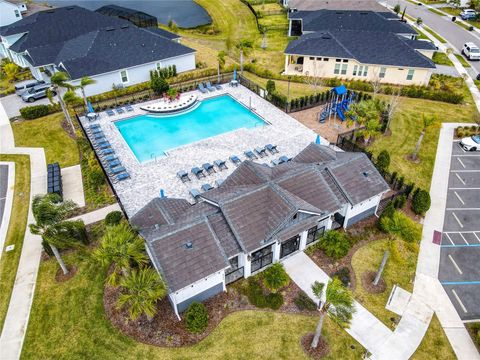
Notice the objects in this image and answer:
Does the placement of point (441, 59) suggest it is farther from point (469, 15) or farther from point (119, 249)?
point (119, 249)

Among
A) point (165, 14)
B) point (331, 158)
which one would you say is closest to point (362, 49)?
point (331, 158)

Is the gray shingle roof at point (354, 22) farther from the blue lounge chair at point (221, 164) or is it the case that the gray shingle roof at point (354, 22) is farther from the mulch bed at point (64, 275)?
the mulch bed at point (64, 275)

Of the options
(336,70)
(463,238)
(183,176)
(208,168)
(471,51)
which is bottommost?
(463,238)

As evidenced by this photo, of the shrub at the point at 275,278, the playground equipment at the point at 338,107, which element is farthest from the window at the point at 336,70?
the shrub at the point at 275,278

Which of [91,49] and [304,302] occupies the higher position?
[91,49]

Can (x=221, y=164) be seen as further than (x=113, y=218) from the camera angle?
Yes

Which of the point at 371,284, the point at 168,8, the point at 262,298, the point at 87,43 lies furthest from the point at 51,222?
the point at 168,8
